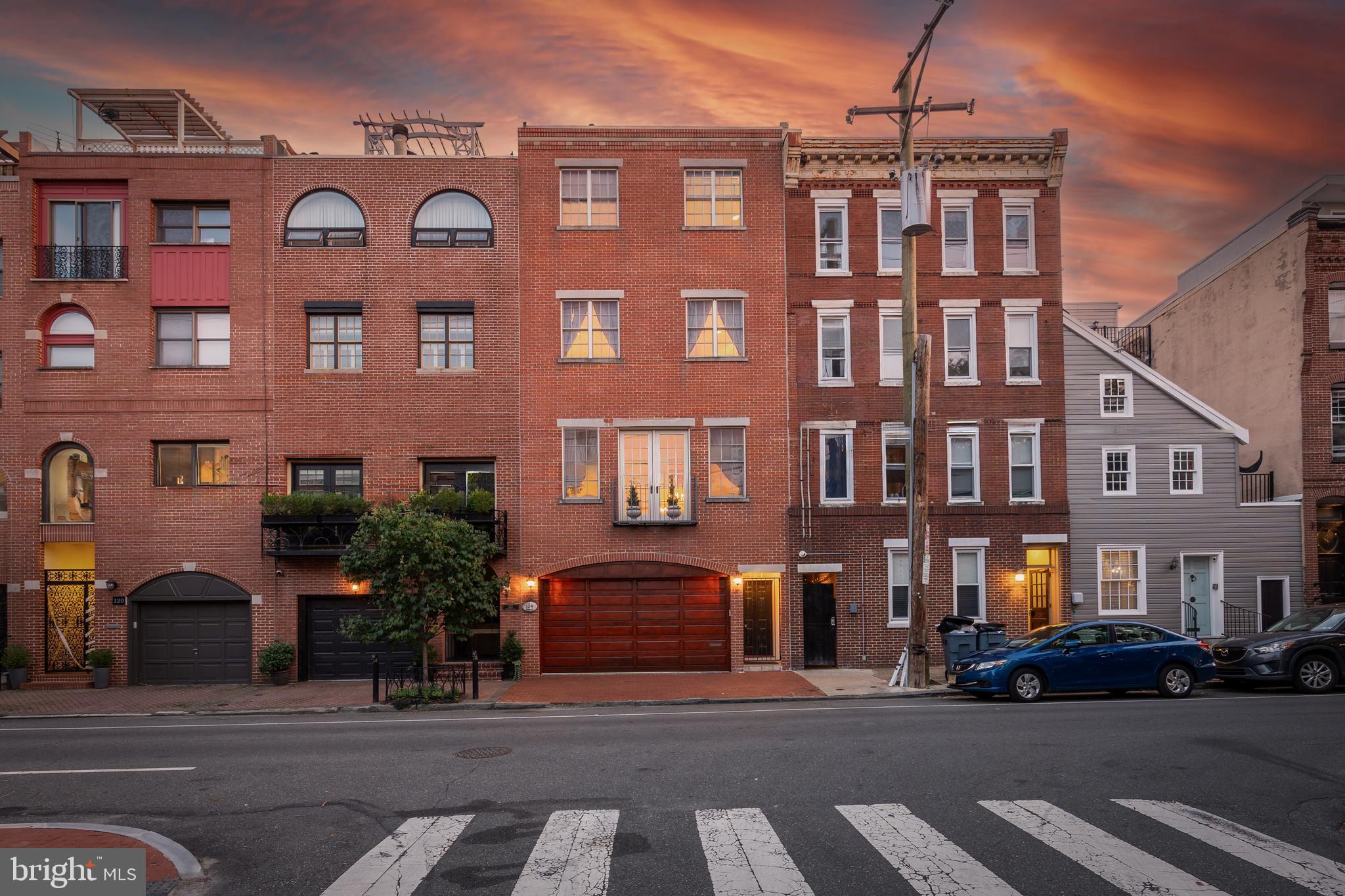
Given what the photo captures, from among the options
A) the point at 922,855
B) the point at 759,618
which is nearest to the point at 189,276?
the point at 759,618

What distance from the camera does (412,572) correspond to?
1794 cm

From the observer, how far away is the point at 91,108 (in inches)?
890

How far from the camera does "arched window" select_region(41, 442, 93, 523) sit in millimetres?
21531

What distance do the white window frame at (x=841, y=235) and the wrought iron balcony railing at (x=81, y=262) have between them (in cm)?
1886

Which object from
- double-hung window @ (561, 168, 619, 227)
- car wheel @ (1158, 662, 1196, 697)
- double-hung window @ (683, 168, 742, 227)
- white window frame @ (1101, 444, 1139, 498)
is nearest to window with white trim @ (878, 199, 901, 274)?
double-hung window @ (683, 168, 742, 227)

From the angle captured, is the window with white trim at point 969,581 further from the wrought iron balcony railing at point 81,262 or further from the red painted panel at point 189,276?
the wrought iron balcony railing at point 81,262

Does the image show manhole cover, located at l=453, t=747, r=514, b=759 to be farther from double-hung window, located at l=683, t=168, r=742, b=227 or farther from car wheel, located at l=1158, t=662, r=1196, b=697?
double-hung window, located at l=683, t=168, r=742, b=227

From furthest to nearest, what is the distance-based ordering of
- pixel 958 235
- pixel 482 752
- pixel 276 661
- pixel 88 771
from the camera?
pixel 958 235, pixel 276 661, pixel 482 752, pixel 88 771

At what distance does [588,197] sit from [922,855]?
19.2m

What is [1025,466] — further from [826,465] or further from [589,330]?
[589,330]

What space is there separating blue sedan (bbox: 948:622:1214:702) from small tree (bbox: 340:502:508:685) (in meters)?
11.4

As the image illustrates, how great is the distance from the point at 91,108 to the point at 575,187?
13.8 metres

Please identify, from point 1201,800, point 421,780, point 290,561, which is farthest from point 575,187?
point 1201,800

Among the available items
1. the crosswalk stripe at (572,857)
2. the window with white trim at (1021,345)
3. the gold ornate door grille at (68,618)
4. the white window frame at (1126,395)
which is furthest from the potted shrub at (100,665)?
the white window frame at (1126,395)
